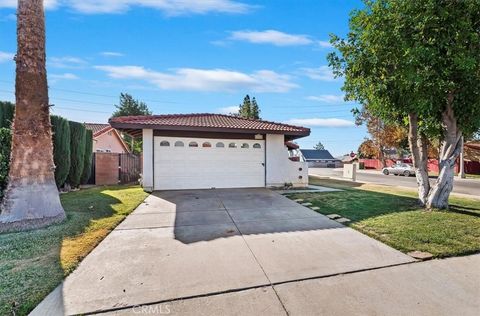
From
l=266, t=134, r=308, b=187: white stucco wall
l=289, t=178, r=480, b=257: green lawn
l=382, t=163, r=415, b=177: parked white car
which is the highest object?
l=266, t=134, r=308, b=187: white stucco wall

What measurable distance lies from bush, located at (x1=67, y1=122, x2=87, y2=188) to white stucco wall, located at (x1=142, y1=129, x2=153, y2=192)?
135 inches

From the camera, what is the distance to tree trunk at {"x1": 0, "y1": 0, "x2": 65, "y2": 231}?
531 centimetres

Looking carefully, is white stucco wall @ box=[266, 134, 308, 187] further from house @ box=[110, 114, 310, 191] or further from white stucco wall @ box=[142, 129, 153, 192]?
white stucco wall @ box=[142, 129, 153, 192]

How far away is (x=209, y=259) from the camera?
3824mm

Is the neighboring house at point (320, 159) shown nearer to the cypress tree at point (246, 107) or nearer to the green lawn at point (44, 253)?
the cypress tree at point (246, 107)

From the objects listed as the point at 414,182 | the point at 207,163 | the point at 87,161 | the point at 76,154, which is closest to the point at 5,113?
the point at 76,154

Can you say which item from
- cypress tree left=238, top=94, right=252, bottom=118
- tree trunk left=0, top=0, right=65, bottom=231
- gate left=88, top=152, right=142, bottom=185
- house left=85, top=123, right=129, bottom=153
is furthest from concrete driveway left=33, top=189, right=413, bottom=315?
cypress tree left=238, top=94, right=252, bottom=118

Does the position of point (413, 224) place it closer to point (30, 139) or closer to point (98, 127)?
point (30, 139)

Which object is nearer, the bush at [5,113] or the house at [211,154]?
the bush at [5,113]

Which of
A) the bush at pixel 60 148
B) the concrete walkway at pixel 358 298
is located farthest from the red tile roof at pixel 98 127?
the concrete walkway at pixel 358 298

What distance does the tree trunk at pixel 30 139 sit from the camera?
5312 millimetres

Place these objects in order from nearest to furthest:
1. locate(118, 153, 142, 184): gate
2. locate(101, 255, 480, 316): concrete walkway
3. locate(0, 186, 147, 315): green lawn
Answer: locate(101, 255, 480, 316): concrete walkway → locate(0, 186, 147, 315): green lawn → locate(118, 153, 142, 184): gate

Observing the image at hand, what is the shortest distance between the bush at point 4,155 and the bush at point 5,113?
7.33 ft

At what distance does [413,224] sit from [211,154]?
7.84 m
